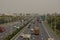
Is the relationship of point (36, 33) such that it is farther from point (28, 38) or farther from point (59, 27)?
point (59, 27)

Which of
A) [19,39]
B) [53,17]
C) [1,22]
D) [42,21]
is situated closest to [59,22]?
[53,17]

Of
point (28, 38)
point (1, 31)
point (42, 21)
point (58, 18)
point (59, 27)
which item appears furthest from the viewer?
point (42, 21)

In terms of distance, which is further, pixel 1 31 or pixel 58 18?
pixel 58 18

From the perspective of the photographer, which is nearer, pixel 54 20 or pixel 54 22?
pixel 54 22

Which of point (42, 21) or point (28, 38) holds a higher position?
point (28, 38)

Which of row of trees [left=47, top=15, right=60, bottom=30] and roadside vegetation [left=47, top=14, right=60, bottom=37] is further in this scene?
row of trees [left=47, top=15, right=60, bottom=30]

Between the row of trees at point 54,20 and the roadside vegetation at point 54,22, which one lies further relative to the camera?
the row of trees at point 54,20

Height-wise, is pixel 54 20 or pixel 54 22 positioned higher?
pixel 54 20

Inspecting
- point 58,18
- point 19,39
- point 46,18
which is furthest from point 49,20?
point 19,39

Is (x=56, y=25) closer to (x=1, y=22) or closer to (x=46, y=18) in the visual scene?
(x=46, y=18)

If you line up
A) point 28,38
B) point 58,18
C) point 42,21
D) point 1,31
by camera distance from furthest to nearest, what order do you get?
point 42,21
point 58,18
point 1,31
point 28,38
